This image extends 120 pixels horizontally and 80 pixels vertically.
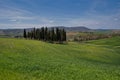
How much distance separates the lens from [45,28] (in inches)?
4751

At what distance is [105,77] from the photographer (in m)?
29.2

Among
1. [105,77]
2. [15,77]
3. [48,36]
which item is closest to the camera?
[15,77]

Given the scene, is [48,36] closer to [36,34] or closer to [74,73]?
[36,34]

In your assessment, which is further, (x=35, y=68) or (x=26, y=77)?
(x=35, y=68)

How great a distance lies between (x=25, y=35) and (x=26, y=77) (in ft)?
336

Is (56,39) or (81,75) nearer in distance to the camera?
(81,75)

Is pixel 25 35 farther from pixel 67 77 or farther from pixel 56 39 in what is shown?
pixel 67 77

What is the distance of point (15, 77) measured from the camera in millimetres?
24281

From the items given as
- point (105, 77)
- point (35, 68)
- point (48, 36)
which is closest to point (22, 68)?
point (35, 68)

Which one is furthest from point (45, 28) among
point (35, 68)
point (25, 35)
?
point (35, 68)

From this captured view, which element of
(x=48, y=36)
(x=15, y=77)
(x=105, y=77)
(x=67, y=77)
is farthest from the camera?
(x=48, y=36)

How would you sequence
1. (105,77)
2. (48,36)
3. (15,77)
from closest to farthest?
(15,77)
(105,77)
(48,36)

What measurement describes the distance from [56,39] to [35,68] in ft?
293

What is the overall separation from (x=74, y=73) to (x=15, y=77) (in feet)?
30.6
